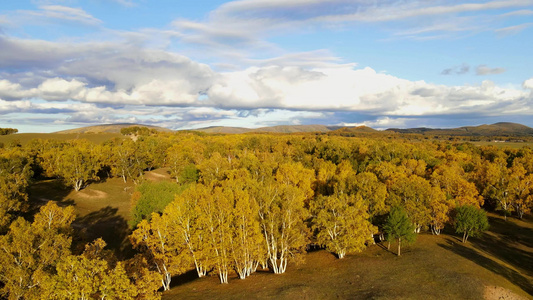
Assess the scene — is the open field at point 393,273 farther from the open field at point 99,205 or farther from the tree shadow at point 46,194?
the tree shadow at point 46,194

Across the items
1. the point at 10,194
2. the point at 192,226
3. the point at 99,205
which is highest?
the point at 10,194

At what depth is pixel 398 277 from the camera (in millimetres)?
40375

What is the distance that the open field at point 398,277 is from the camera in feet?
118

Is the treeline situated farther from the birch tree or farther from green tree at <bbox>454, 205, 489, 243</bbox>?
green tree at <bbox>454, 205, 489, 243</bbox>

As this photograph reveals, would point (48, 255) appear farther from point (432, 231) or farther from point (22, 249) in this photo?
point (432, 231)

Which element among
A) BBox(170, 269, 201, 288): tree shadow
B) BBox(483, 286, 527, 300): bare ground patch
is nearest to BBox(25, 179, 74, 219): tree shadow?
BBox(170, 269, 201, 288): tree shadow

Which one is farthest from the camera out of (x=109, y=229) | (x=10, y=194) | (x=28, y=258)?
A: (x=109, y=229)

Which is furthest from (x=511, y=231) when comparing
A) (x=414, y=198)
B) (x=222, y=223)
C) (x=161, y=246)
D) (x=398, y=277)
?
(x=161, y=246)

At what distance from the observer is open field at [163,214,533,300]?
3594cm

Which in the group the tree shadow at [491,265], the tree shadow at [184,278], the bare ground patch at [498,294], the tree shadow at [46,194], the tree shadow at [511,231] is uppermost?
the tree shadow at [46,194]

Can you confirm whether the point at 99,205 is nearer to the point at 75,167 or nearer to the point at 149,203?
the point at 75,167

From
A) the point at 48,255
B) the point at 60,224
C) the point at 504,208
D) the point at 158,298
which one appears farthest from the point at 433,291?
the point at 504,208

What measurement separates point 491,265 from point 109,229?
7039 cm

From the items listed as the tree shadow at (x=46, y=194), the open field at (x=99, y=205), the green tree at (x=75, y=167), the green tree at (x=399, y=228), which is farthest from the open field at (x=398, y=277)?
the green tree at (x=75, y=167)
